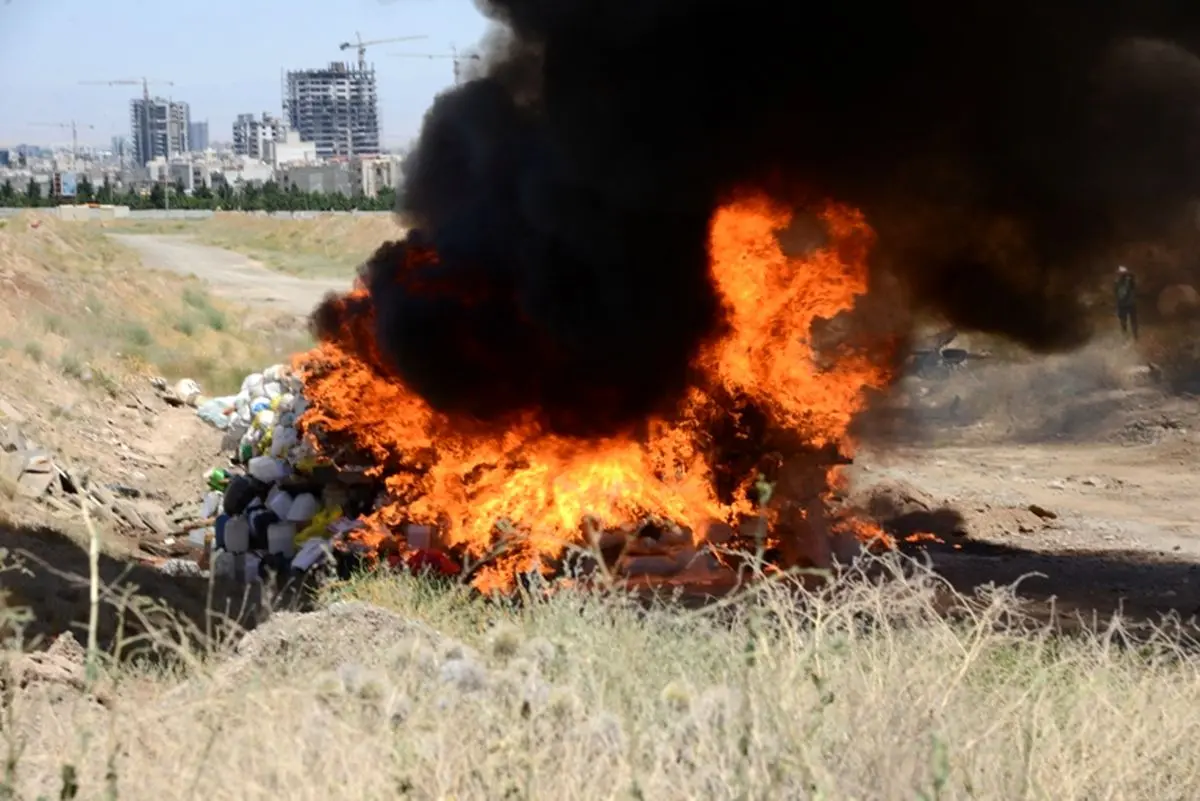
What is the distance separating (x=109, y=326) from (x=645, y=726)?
25295mm

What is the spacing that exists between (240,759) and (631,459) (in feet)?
22.5

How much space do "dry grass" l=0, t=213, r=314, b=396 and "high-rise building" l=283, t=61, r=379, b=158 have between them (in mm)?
132748

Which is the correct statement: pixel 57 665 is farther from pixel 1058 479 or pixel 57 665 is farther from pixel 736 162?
pixel 1058 479

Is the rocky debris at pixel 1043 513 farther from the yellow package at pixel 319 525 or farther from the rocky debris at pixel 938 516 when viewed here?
the yellow package at pixel 319 525

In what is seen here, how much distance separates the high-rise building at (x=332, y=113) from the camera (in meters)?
172

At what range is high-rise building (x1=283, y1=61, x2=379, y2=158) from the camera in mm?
172125

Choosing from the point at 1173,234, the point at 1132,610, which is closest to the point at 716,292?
the point at 1132,610

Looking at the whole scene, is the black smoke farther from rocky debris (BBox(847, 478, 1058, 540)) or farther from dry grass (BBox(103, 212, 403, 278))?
dry grass (BBox(103, 212, 403, 278))

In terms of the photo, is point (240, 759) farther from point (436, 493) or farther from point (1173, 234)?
point (1173, 234)

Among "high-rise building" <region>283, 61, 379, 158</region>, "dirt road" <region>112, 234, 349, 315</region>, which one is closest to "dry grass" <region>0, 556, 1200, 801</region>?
"dirt road" <region>112, 234, 349, 315</region>

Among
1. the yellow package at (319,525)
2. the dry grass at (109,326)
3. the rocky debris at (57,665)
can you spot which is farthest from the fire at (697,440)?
the dry grass at (109,326)

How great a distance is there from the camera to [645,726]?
562 centimetres

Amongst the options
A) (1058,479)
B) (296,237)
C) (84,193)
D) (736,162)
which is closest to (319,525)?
(736,162)

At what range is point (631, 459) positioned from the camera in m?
12.0
